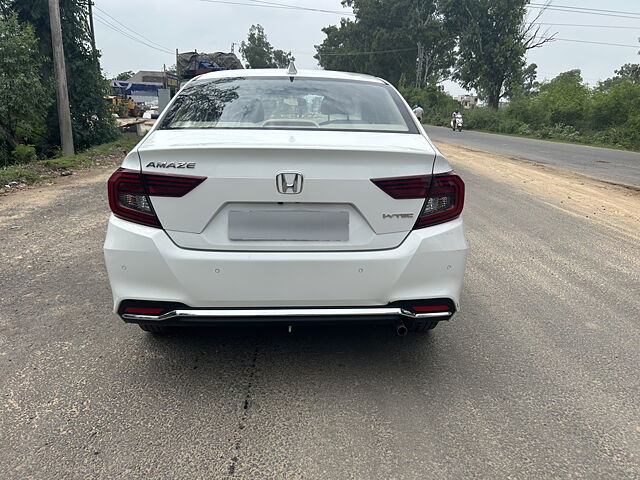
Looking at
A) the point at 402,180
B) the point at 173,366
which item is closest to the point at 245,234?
the point at 402,180

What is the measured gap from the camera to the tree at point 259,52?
101 m

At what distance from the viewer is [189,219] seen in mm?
2324

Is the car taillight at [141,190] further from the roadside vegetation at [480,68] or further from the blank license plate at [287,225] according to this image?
the roadside vegetation at [480,68]

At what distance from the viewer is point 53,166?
34.2 ft

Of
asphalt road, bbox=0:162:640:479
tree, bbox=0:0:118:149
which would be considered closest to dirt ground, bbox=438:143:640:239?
asphalt road, bbox=0:162:640:479

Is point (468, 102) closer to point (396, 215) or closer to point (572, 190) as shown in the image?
point (572, 190)

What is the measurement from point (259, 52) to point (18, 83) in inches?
3763

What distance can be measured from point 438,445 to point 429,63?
60.8 meters

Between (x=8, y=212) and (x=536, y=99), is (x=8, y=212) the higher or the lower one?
the lower one

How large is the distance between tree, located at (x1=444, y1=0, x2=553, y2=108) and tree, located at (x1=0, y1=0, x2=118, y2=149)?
36.8 meters

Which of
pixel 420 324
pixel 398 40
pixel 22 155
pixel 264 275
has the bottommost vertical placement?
pixel 22 155

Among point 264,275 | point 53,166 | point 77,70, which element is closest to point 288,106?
point 264,275

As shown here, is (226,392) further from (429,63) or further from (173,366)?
(429,63)

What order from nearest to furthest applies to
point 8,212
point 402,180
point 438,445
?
point 438,445, point 402,180, point 8,212
